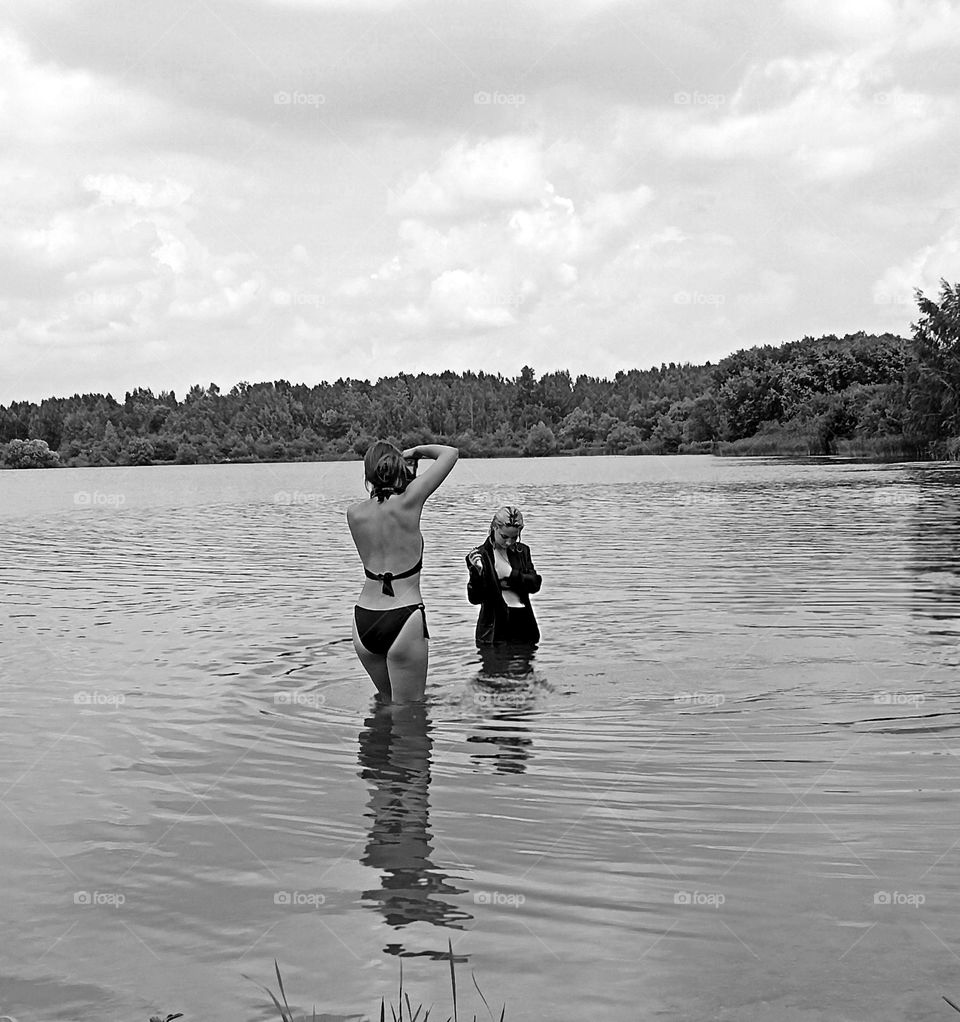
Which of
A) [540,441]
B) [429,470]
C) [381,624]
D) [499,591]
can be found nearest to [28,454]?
[540,441]

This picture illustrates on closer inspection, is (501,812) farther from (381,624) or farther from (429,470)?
(429,470)

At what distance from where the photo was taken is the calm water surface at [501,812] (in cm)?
486

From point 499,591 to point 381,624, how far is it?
9.82 ft

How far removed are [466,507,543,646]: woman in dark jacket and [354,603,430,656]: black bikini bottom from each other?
234cm

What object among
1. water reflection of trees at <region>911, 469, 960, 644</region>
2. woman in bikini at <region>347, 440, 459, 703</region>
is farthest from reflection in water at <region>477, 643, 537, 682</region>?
water reflection of trees at <region>911, 469, 960, 644</region>

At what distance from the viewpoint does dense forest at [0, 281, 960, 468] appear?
265 ft

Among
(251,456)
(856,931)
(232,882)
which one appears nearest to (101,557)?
(232,882)

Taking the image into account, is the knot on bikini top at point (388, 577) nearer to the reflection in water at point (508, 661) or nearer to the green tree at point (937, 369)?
the reflection in water at point (508, 661)

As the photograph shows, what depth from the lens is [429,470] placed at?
852 cm

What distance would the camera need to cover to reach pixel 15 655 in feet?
43.2

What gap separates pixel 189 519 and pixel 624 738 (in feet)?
110

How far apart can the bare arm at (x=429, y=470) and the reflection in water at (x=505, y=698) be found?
72.6 inches

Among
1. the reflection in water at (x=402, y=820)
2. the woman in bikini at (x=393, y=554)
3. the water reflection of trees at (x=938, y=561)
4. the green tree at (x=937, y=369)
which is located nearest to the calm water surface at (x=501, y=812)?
the reflection in water at (x=402, y=820)

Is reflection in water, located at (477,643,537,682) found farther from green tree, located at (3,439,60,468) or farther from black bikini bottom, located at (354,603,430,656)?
green tree, located at (3,439,60,468)
